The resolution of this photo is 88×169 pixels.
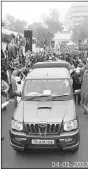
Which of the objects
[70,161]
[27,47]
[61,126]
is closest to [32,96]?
[61,126]

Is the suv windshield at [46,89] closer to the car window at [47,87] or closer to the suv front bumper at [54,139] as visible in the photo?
the car window at [47,87]

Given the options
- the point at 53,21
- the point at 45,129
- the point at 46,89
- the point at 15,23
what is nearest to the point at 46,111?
the point at 45,129

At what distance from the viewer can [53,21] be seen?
9769cm

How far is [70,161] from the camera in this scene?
5.37 m

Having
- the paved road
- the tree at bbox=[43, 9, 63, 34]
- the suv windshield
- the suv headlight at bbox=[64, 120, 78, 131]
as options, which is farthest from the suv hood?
the tree at bbox=[43, 9, 63, 34]

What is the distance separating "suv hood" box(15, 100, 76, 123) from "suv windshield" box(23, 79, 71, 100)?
0.87ft

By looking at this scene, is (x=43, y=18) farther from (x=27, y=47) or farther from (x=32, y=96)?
(x=32, y=96)

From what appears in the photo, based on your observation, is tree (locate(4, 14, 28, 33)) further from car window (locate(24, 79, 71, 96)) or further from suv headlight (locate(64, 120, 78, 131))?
suv headlight (locate(64, 120, 78, 131))

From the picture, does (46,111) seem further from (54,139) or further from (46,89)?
(46,89)

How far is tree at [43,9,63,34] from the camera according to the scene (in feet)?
319

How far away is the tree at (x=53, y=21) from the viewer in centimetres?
9731

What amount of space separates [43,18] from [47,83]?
95360 millimetres

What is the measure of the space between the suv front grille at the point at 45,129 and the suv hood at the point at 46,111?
117mm

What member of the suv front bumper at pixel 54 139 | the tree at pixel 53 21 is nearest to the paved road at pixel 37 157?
the suv front bumper at pixel 54 139
